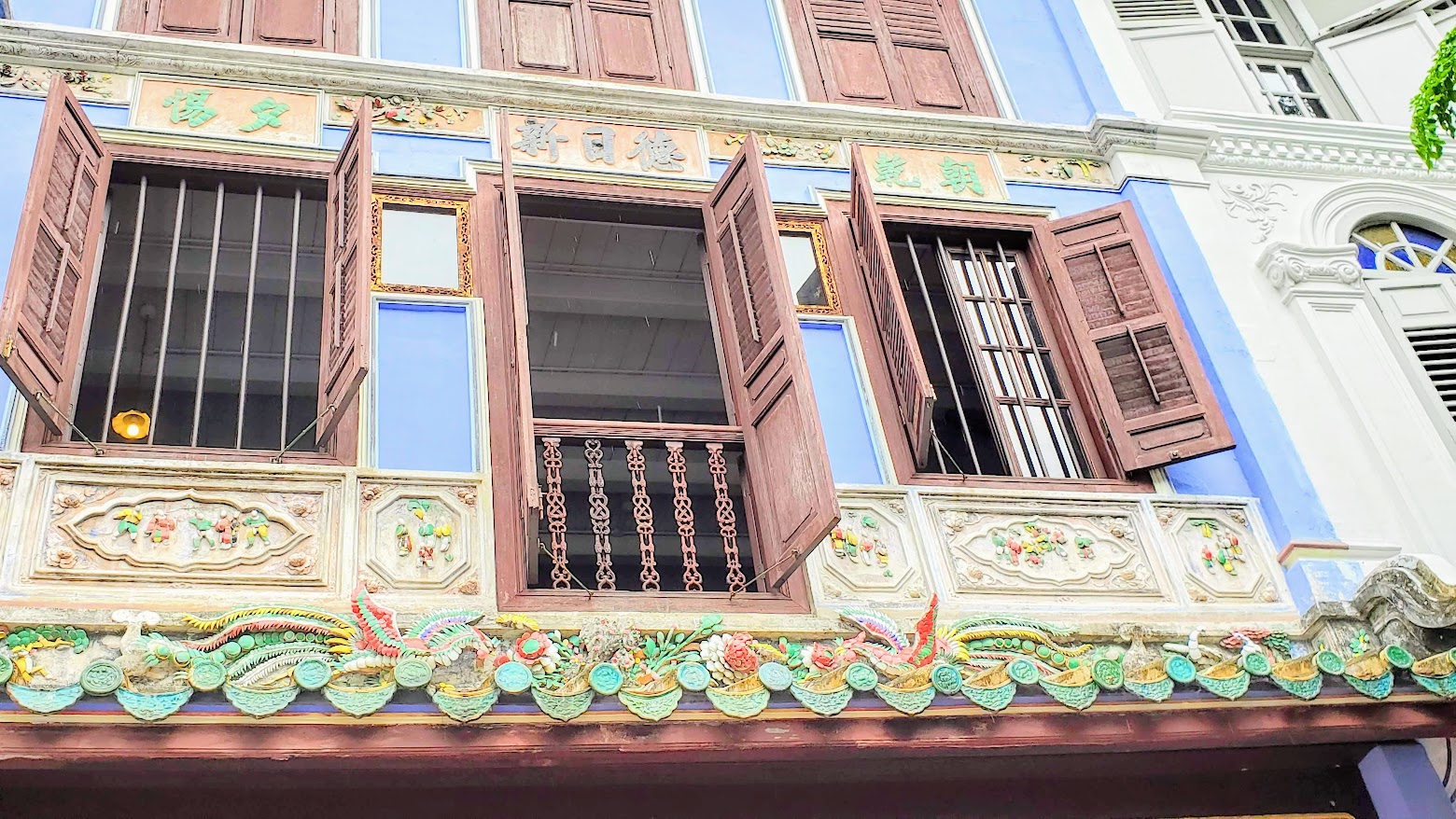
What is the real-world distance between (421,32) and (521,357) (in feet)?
9.69

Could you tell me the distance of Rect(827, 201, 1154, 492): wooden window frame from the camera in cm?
623

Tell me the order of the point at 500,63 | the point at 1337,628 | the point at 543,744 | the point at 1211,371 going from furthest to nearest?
the point at 500,63 < the point at 1211,371 < the point at 1337,628 < the point at 543,744

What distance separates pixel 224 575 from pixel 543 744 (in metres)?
1.44

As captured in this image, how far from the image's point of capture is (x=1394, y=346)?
735 cm

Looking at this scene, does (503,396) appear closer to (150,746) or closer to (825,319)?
(825,319)

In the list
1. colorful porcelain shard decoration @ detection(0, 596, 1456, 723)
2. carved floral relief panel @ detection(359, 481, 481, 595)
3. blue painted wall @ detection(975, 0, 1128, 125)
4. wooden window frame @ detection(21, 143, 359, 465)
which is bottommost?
colorful porcelain shard decoration @ detection(0, 596, 1456, 723)

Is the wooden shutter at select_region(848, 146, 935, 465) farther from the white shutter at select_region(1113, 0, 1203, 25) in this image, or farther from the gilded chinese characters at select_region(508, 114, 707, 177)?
the white shutter at select_region(1113, 0, 1203, 25)

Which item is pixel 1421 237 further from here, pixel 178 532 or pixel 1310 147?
pixel 178 532

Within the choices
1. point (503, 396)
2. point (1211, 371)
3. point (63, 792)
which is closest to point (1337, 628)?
point (1211, 371)

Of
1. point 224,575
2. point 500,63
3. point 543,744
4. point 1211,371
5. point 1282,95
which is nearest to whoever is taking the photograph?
point 543,744

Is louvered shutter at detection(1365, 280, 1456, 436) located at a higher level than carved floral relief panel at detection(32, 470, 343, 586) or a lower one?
higher

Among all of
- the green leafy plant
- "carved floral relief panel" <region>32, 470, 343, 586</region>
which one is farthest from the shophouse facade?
the green leafy plant

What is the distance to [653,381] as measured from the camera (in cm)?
968

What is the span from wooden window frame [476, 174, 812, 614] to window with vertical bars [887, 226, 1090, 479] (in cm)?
105
